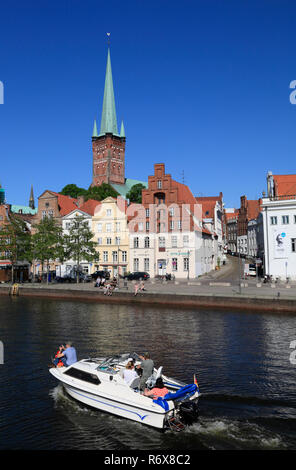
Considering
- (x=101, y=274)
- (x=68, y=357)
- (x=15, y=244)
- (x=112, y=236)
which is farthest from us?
(x=112, y=236)

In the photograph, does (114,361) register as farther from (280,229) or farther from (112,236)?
(112,236)

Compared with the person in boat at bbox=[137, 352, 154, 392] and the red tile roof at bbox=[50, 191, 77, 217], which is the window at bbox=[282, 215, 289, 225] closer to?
the red tile roof at bbox=[50, 191, 77, 217]

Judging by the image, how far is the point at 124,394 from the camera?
1560 cm

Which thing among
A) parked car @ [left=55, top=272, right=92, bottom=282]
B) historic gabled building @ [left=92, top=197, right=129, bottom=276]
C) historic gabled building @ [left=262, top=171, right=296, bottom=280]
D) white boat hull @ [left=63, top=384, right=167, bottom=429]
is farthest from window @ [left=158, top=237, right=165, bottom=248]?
white boat hull @ [left=63, top=384, right=167, bottom=429]

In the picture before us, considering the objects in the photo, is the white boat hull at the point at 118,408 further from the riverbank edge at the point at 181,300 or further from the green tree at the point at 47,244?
the green tree at the point at 47,244

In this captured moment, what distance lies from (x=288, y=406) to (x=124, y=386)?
714 centimetres

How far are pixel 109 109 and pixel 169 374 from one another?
6420 inches

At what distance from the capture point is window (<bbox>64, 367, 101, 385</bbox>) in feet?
55.3

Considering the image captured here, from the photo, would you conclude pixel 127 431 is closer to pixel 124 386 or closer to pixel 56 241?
pixel 124 386

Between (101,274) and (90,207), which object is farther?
(90,207)

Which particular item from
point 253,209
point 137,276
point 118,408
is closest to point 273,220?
point 137,276

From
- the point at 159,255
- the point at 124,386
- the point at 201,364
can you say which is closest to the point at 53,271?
the point at 159,255

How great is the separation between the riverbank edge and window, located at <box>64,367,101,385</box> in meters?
29.3

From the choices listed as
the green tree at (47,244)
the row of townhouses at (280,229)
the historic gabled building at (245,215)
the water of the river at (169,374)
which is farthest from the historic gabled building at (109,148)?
the water of the river at (169,374)
